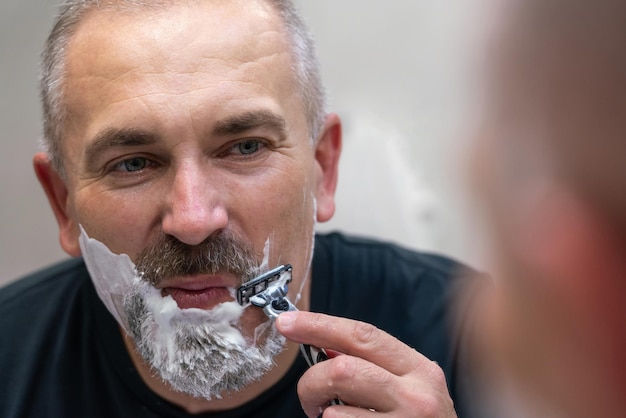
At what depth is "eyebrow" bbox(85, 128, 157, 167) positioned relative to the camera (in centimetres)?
117

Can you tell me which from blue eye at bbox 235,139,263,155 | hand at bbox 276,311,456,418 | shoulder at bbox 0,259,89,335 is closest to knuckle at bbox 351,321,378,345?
hand at bbox 276,311,456,418

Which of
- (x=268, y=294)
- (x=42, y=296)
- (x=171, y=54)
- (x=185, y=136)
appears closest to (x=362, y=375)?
(x=268, y=294)

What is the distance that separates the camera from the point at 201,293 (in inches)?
45.7

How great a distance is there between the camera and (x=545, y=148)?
40 cm

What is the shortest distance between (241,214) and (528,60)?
0.80 m

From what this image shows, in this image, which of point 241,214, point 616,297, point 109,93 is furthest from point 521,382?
point 109,93

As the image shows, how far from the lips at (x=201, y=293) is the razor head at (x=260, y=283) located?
0.02 m

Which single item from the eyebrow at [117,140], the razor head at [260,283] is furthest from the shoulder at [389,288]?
the eyebrow at [117,140]

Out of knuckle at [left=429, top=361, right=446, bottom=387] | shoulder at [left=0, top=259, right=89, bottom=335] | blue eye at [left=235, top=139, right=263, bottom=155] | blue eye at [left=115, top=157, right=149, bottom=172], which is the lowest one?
shoulder at [left=0, top=259, right=89, bottom=335]

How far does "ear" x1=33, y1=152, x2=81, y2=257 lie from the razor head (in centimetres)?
36

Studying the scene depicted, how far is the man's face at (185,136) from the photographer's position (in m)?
1.16

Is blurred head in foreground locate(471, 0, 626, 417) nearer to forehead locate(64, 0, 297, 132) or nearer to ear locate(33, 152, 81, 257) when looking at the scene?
forehead locate(64, 0, 297, 132)

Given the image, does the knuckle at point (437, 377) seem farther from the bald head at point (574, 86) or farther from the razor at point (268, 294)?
the bald head at point (574, 86)

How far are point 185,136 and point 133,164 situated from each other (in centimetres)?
11
